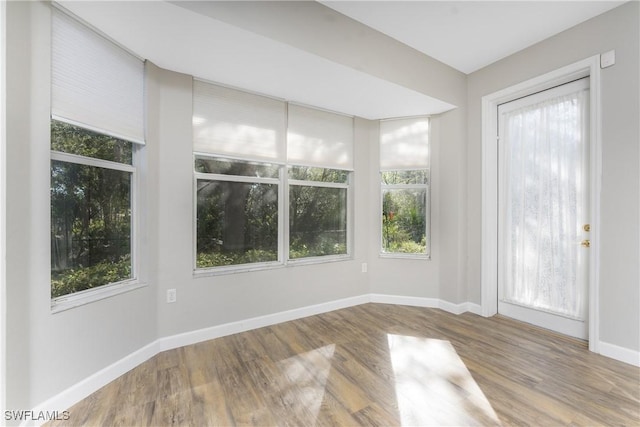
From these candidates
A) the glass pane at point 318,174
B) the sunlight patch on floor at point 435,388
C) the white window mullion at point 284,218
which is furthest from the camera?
the glass pane at point 318,174

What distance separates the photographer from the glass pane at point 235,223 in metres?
2.61

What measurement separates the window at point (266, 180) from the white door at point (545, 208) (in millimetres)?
1887

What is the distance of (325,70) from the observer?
90.5 inches

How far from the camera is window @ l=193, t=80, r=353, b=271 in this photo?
8.53 ft

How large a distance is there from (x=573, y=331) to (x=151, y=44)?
449 cm

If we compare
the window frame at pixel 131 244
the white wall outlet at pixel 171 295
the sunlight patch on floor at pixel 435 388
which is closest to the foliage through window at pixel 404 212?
the sunlight patch on floor at pixel 435 388

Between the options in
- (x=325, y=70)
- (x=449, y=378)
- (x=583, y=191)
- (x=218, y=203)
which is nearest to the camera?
(x=449, y=378)

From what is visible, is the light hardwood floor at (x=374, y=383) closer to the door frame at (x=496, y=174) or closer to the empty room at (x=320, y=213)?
the empty room at (x=320, y=213)

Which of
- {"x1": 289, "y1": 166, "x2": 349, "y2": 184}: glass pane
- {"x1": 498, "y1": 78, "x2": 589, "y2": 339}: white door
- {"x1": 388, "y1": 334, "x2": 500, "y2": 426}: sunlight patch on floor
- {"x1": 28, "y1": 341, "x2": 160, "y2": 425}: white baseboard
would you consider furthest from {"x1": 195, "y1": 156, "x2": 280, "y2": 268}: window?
{"x1": 498, "y1": 78, "x2": 589, "y2": 339}: white door

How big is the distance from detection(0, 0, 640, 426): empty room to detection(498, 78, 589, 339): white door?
2cm

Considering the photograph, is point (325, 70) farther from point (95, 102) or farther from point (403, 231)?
point (403, 231)

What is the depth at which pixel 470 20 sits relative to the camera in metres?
2.31

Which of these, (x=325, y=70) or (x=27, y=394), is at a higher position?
(x=325, y=70)

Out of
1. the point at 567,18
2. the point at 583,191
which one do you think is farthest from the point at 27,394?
the point at 567,18
